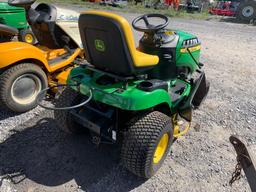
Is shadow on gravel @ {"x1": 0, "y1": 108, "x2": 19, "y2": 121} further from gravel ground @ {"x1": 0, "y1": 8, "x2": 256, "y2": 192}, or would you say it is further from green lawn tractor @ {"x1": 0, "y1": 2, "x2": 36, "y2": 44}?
green lawn tractor @ {"x1": 0, "y1": 2, "x2": 36, "y2": 44}

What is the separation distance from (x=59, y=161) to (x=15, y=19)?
14.8 feet

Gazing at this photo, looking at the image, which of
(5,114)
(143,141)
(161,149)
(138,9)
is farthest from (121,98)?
(138,9)

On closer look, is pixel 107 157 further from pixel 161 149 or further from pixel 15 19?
pixel 15 19

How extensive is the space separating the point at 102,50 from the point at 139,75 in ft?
1.35

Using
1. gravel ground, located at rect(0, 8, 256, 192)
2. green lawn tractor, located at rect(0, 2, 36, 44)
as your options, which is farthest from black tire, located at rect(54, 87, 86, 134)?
green lawn tractor, located at rect(0, 2, 36, 44)

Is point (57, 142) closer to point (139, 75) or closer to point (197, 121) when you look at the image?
point (139, 75)

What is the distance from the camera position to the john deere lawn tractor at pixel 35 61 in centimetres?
301

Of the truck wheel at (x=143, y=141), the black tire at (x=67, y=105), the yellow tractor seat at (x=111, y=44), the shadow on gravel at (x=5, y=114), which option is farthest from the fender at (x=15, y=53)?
the truck wheel at (x=143, y=141)

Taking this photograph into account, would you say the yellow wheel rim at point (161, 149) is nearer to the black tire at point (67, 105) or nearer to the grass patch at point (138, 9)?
the black tire at point (67, 105)

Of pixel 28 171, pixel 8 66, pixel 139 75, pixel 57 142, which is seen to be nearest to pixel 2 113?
pixel 8 66

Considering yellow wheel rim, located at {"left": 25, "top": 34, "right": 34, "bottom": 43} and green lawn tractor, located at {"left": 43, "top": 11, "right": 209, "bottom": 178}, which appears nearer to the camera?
green lawn tractor, located at {"left": 43, "top": 11, "right": 209, "bottom": 178}

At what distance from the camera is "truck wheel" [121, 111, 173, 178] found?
6.98 ft

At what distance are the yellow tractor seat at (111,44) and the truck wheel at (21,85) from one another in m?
1.17

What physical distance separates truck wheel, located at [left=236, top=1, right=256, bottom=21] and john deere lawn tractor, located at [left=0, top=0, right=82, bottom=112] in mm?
10285
